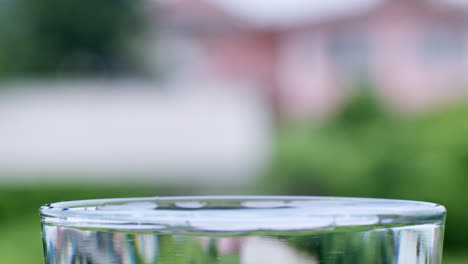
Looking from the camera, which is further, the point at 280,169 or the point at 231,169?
the point at 231,169

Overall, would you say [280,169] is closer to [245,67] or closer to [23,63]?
[23,63]

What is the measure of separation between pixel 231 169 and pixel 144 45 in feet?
27.8

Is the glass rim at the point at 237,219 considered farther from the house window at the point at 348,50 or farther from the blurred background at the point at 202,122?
the house window at the point at 348,50

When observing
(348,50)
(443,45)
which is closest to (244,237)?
(443,45)

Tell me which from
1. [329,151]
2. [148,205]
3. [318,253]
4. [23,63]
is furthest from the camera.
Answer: [23,63]

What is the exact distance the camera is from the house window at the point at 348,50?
1955 cm

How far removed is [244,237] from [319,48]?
19.9 metres

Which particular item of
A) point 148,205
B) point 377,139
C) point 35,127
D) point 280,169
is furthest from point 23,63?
A: point 148,205

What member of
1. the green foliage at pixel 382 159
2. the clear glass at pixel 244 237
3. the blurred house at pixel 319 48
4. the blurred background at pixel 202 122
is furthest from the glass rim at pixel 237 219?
the blurred house at pixel 319 48

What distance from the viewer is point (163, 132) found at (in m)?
10.5

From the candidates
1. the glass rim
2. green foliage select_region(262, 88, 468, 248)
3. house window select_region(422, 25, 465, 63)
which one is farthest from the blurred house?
the glass rim

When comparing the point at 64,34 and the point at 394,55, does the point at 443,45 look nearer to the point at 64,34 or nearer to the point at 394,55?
the point at 394,55

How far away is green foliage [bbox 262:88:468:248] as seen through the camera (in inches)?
290

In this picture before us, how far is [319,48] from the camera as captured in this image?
66.0 ft
